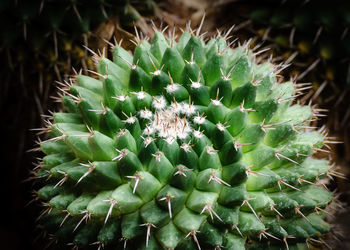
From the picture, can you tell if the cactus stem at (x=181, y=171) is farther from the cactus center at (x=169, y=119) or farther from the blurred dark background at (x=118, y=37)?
the blurred dark background at (x=118, y=37)

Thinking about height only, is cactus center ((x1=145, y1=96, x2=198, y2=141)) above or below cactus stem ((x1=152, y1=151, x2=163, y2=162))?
above

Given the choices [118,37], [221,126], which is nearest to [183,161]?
[221,126]

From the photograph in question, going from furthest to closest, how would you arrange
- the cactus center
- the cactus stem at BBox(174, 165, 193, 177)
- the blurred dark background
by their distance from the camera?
the blurred dark background → the cactus center → the cactus stem at BBox(174, 165, 193, 177)

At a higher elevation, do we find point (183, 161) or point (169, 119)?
point (169, 119)

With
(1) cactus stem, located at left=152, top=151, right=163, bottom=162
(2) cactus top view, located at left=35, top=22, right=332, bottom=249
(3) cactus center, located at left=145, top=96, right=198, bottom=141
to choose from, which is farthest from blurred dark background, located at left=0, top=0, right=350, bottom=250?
(1) cactus stem, located at left=152, top=151, right=163, bottom=162

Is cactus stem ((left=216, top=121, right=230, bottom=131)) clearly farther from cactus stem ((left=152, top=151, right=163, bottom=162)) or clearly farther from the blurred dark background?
the blurred dark background

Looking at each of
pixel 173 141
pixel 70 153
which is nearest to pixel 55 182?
pixel 70 153

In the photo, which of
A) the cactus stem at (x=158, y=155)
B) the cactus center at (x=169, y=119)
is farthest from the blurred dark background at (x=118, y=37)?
the cactus stem at (x=158, y=155)

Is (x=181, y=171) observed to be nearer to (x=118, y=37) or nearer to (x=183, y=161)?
(x=183, y=161)

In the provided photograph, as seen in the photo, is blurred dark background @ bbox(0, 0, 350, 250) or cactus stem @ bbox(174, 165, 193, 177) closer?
cactus stem @ bbox(174, 165, 193, 177)
